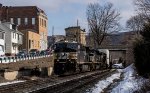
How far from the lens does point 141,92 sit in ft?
65.1

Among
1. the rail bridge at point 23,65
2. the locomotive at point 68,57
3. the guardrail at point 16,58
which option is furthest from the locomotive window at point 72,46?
the guardrail at point 16,58

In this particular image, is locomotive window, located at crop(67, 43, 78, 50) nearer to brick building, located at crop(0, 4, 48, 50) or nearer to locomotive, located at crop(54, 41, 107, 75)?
locomotive, located at crop(54, 41, 107, 75)

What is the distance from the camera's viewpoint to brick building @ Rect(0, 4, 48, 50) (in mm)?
124000

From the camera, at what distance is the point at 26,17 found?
126125mm

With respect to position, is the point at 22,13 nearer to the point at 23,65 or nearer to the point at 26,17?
the point at 26,17

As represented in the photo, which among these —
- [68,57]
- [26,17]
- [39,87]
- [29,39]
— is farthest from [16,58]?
[26,17]

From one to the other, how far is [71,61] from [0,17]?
75.5 meters

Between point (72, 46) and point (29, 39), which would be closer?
point (72, 46)

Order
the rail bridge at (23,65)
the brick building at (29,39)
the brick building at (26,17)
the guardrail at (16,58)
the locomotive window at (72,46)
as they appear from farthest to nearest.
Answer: the brick building at (26,17) → the brick building at (29,39) → the guardrail at (16,58) → the locomotive window at (72,46) → the rail bridge at (23,65)

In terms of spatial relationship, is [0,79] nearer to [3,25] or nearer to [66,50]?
[66,50]

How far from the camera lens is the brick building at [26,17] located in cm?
12400

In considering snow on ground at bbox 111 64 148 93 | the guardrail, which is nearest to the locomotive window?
the guardrail

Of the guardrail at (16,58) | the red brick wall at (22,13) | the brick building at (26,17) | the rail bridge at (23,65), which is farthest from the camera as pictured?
the red brick wall at (22,13)

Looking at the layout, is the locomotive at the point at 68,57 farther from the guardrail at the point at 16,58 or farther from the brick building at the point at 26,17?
the brick building at the point at 26,17
